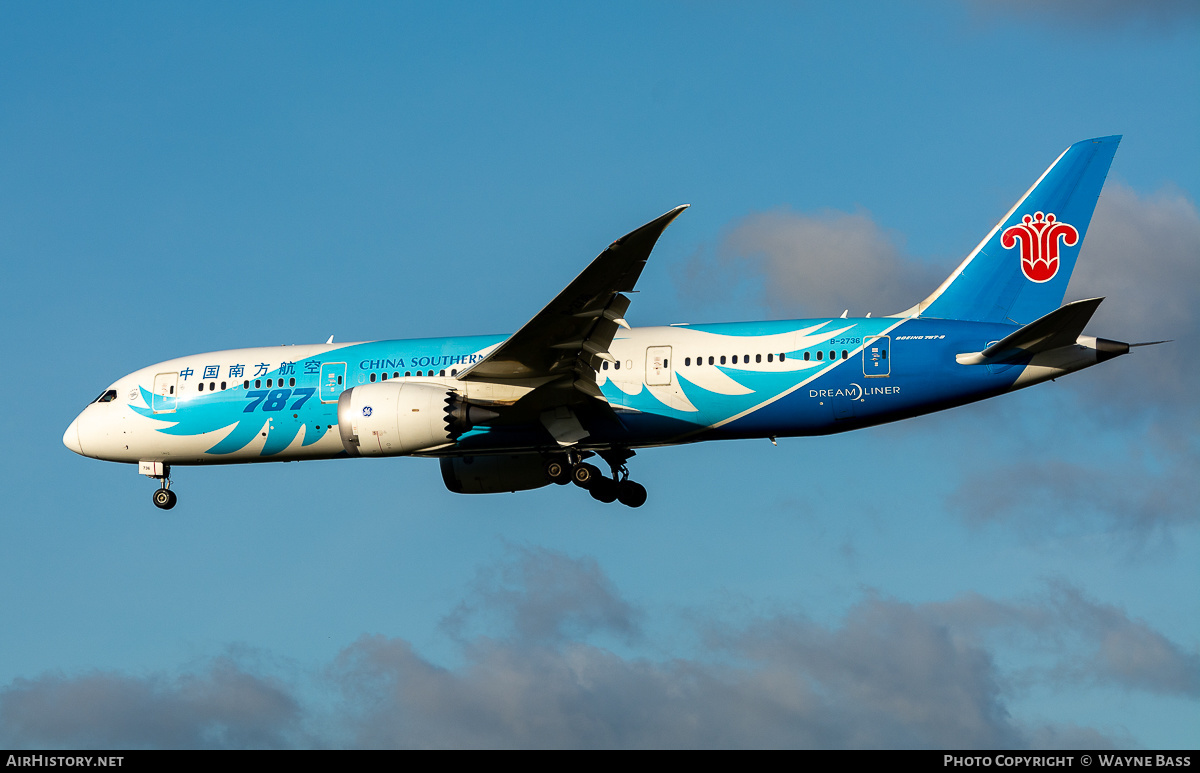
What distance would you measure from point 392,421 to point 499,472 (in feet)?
19.9

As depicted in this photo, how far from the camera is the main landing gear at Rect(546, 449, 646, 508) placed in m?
29.7

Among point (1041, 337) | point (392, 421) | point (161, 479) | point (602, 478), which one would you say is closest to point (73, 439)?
point (161, 479)

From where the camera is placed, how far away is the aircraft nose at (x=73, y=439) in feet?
106

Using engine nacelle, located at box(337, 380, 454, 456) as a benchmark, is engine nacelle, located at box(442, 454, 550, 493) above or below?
below

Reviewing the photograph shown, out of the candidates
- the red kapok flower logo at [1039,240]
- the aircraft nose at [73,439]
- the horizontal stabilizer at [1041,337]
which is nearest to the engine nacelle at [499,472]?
the aircraft nose at [73,439]

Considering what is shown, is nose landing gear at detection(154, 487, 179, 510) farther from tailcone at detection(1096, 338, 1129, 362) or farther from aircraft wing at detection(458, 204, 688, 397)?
tailcone at detection(1096, 338, 1129, 362)

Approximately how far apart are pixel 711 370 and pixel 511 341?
4351 millimetres

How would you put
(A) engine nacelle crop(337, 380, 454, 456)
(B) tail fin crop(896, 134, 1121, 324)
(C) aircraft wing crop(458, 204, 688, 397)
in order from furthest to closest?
1. (B) tail fin crop(896, 134, 1121, 324)
2. (A) engine nacelle crop(337, 380, 454, 456)
3. (C) aircraft wing crop(458, 204, 688, 397)

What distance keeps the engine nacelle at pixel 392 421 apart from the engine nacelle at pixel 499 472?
17.5ft

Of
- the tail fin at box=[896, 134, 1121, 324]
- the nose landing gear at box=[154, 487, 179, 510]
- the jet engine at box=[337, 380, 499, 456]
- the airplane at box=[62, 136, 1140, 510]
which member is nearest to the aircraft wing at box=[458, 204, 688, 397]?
the airplane at box=[62, 136, 1140, 510]


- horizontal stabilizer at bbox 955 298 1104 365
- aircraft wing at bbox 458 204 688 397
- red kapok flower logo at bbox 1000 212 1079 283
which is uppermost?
red kapok flower logo at bbox 1000 212 1079 283

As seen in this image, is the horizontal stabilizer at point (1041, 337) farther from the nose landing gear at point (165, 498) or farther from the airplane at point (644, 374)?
the nose landing gear at point (165, 498)

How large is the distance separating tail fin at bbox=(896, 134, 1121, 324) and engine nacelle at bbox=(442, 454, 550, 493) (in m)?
9.99

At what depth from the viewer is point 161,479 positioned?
105 feet
